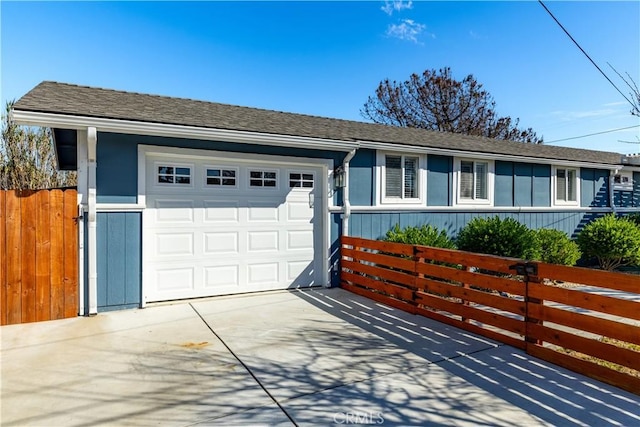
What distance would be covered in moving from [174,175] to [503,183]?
766 cm

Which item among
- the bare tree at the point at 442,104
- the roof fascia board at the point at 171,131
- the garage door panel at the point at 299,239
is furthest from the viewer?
the bare tree at the point at 442,104

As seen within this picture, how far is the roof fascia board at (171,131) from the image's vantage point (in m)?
4.29

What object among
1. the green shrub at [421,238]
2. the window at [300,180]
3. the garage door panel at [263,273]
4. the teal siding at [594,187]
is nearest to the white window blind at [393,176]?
the green shrub at [421,238]

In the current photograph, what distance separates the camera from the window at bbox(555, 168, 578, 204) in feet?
33.0

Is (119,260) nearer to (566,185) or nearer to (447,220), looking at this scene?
(447,220)

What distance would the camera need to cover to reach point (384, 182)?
728 centimetres

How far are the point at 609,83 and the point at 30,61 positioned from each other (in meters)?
12.1

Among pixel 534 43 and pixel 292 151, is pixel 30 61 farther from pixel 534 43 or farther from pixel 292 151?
pixel 534 43

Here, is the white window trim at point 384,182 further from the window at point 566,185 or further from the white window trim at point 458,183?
the window at point 566,185

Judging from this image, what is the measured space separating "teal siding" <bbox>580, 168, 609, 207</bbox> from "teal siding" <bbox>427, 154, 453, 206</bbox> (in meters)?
5.11

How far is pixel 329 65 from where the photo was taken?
628 inches

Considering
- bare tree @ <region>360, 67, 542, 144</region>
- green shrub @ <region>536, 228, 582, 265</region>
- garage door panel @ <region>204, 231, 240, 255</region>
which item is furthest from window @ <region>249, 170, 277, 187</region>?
bare tree @ <region>360, 67, 542, 144</region>

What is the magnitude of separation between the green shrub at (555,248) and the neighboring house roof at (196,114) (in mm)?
2148

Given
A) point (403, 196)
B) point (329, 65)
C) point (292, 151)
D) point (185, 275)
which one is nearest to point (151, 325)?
point (185, 275)
